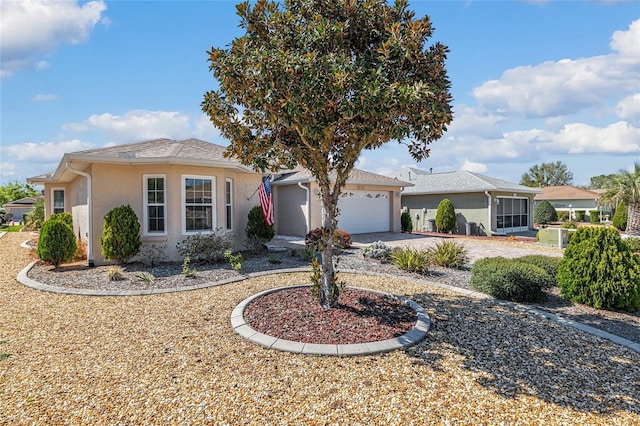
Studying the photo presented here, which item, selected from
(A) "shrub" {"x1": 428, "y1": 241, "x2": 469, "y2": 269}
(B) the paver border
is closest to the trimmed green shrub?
(A) "shrub" {"x1": 428, "y1": 241, "x2": 469, "y2": 269}

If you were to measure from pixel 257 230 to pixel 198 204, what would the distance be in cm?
230

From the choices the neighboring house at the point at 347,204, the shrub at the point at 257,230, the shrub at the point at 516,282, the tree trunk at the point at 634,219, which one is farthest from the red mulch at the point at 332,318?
the tree trunk at the point at 634,219

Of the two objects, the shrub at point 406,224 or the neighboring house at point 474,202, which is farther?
the shrub at point 406,224

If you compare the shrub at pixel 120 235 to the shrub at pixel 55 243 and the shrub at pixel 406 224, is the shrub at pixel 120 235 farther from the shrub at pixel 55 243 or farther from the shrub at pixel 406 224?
the shrub at pixel 406 224

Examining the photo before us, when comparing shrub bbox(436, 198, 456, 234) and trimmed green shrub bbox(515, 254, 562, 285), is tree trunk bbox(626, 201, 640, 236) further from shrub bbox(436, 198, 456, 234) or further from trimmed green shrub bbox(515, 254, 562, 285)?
trimmed green shrub bbox(515, 254, 562, 285)

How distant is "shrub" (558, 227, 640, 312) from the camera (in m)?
5.69

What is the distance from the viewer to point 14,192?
48.1m

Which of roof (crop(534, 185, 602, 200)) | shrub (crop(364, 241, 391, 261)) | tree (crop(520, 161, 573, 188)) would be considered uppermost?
tree (crop(520, 161, 573, 188))

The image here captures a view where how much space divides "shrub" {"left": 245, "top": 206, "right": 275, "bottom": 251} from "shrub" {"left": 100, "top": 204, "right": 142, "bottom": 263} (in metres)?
3.59

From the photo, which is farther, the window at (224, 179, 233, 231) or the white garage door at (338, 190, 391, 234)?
the white garage door at (338, 190, 391, 234)

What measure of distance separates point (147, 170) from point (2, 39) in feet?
14.9

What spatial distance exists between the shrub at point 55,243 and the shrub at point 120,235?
848mm

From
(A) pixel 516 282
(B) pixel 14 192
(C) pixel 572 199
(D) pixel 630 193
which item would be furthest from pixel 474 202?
(B) pixel 14 192

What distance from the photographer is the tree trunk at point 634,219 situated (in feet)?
62.6
